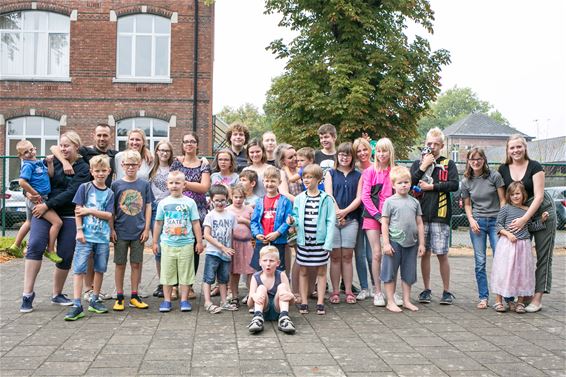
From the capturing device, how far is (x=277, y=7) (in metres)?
21.1

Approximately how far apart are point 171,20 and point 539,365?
18810 millimetres

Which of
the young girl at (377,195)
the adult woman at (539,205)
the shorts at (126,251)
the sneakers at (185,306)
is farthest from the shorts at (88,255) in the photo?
the adult woman at (539,205)

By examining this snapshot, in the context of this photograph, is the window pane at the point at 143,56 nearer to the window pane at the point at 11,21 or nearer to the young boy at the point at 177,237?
the window pane at the point at 11,21

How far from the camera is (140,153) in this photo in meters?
6.66

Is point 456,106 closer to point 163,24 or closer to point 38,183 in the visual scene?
point 163,24

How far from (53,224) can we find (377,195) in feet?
11.9

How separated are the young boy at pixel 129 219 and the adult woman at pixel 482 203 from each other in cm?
378

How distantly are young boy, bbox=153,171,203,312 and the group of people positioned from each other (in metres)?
0.01

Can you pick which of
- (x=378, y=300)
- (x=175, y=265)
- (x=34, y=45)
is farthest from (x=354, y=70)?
(x=175, y=265)

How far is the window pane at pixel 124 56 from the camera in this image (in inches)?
812

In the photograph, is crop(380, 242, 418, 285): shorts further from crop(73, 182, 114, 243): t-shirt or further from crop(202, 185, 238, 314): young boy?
crop(73, 182, 114, 243): t-shirt

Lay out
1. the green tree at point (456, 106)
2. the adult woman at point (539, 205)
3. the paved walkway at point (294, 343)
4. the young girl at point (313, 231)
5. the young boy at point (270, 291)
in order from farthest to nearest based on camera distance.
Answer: the green tree at point (456, 106)
the adult woman at point (539, 205)
the young girl at point (313, 231)
the young boy at point (270, 291)
the paved walkway at point (294, 343)

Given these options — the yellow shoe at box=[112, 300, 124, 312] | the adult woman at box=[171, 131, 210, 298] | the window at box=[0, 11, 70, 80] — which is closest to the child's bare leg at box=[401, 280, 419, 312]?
the adult woman at box=[171, 131, 210, 298]

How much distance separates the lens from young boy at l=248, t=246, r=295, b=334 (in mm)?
5465
